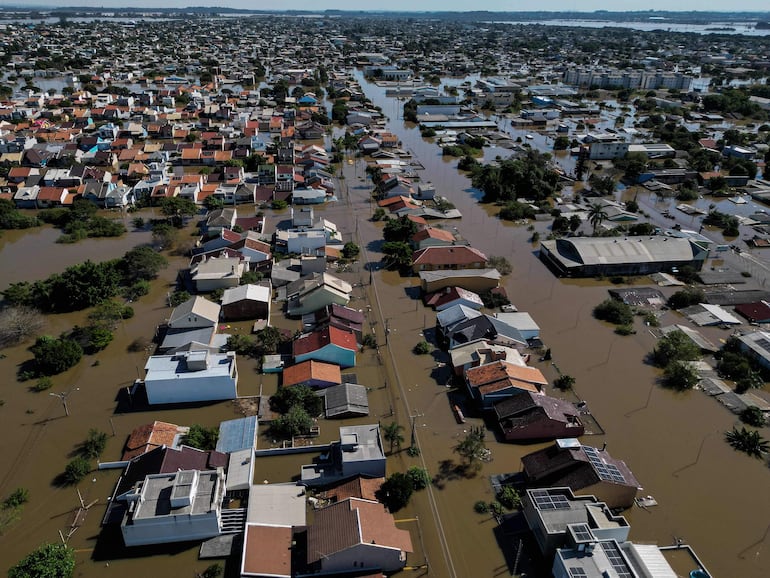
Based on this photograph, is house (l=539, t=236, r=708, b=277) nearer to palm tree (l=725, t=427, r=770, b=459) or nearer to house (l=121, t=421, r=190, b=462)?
palm tree (l=725, t=427, r=770, b=459)

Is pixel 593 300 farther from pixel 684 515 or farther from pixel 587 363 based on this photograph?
pixel 684 515

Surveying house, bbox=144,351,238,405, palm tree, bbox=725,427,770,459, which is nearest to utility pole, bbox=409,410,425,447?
house, bbox=144,351,238,405

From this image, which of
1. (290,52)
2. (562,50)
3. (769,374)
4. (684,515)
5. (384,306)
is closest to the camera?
(684,515)

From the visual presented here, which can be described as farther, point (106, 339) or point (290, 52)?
point (290, 52)

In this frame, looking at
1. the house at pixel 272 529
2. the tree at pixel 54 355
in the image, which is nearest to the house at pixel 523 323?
the house at pixel 272 529

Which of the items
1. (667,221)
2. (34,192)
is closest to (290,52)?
(34,192)

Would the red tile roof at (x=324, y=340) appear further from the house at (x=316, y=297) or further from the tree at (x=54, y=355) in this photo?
the tree at (x=54, y=355)
